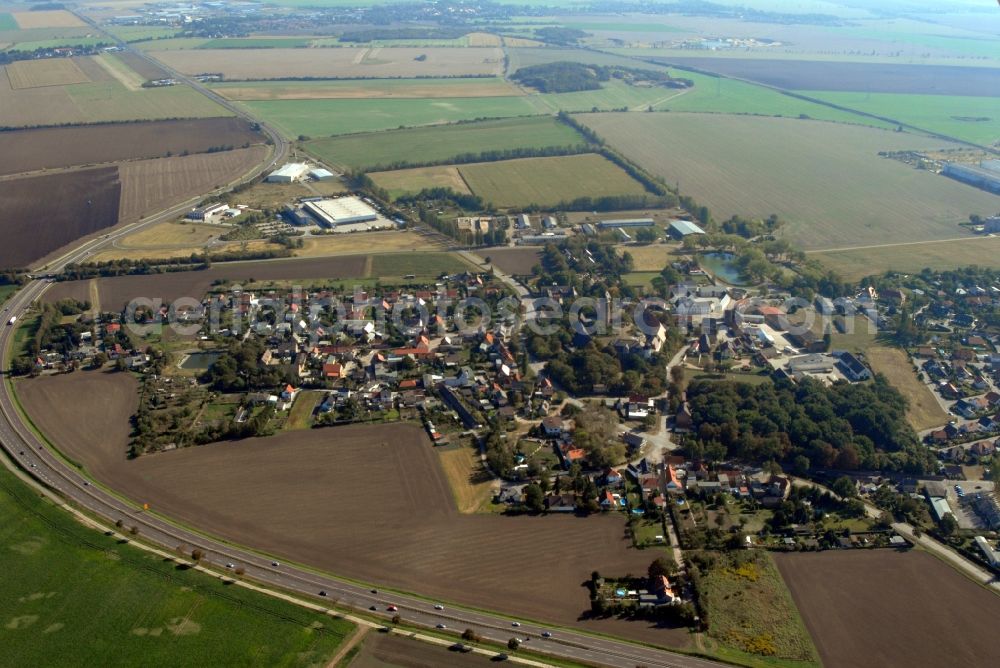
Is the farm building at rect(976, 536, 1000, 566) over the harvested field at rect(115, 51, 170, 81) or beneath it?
beneath

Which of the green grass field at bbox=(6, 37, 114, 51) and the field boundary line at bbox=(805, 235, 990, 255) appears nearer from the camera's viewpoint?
the field boundary line at bbox=(805, 235, 990, 255)

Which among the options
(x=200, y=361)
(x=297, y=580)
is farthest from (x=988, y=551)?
(x=200, y=361)

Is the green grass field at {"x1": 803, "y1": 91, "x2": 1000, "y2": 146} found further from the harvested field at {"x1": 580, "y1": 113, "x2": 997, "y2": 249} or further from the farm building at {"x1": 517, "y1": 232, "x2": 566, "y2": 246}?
the farm building at {"x1": 517, "y1": 232, "x2": 566, "y2": 246}

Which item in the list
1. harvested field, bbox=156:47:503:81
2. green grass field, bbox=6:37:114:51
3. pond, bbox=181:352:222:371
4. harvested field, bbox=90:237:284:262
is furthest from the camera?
green grass field, bbox=6:37:114:51

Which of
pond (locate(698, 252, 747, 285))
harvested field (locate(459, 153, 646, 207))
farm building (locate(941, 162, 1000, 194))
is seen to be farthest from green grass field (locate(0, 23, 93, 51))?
farm building (locate(941, 162, 1000, 194))

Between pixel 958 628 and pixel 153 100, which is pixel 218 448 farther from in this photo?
pixel 153 100

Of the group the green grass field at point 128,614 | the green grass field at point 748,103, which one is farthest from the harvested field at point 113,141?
the green grass field at point 128,614
